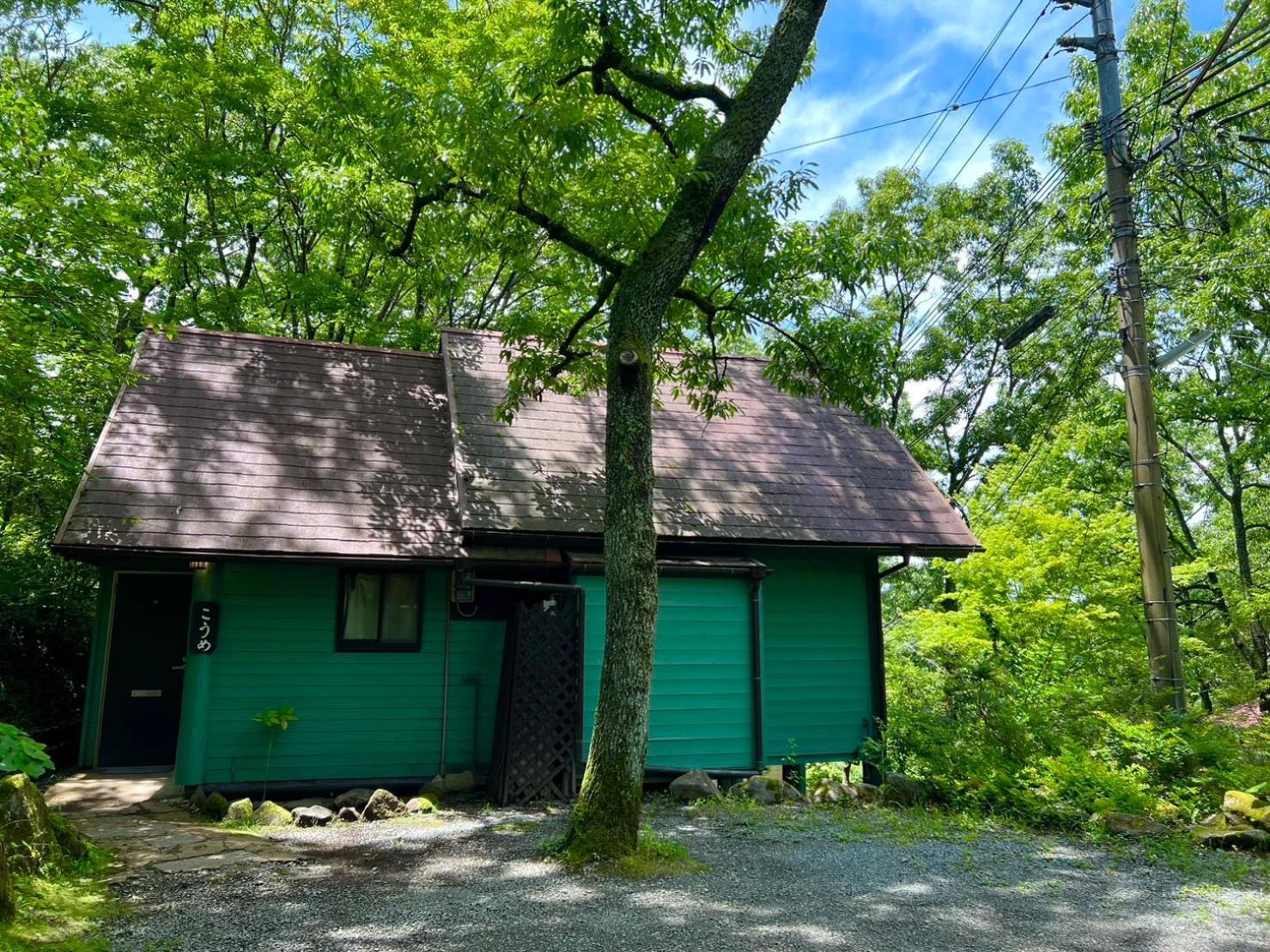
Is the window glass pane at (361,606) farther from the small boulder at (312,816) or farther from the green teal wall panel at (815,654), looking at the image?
the green teal wall panel at (815,654)

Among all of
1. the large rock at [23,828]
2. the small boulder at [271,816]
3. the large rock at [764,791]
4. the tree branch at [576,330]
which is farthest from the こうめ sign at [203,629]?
the large rock at [764,791]

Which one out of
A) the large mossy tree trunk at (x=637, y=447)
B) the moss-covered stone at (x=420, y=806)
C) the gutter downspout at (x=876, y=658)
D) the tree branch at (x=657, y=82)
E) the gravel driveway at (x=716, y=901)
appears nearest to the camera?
the gravel driveway at (x=716, y=901)

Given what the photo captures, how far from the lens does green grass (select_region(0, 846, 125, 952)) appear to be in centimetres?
Result: 431

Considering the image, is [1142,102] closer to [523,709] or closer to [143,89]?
[523,709]

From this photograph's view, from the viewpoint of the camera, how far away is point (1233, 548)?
25.2m

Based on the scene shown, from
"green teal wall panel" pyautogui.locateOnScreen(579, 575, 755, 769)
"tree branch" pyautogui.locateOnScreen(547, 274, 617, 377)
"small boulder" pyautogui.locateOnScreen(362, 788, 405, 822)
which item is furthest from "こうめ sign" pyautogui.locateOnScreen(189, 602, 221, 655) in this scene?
"tree branch" pyautogui.locateOnScreen(547, 274, 617, 377)

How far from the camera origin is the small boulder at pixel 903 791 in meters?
8.99

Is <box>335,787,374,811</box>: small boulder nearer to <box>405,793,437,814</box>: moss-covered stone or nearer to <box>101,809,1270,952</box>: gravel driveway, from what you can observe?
<box>405,793,437,814</box>: moss-covered stone

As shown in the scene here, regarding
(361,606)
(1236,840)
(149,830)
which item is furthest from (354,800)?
(1236,840)

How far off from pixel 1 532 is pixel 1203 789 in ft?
54.1

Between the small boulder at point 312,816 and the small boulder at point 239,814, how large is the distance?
390 millimetres

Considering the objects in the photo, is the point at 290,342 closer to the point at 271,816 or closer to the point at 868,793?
the point at 271,816

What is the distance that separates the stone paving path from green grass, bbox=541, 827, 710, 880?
211 centimetres

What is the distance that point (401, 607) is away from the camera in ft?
32.9
